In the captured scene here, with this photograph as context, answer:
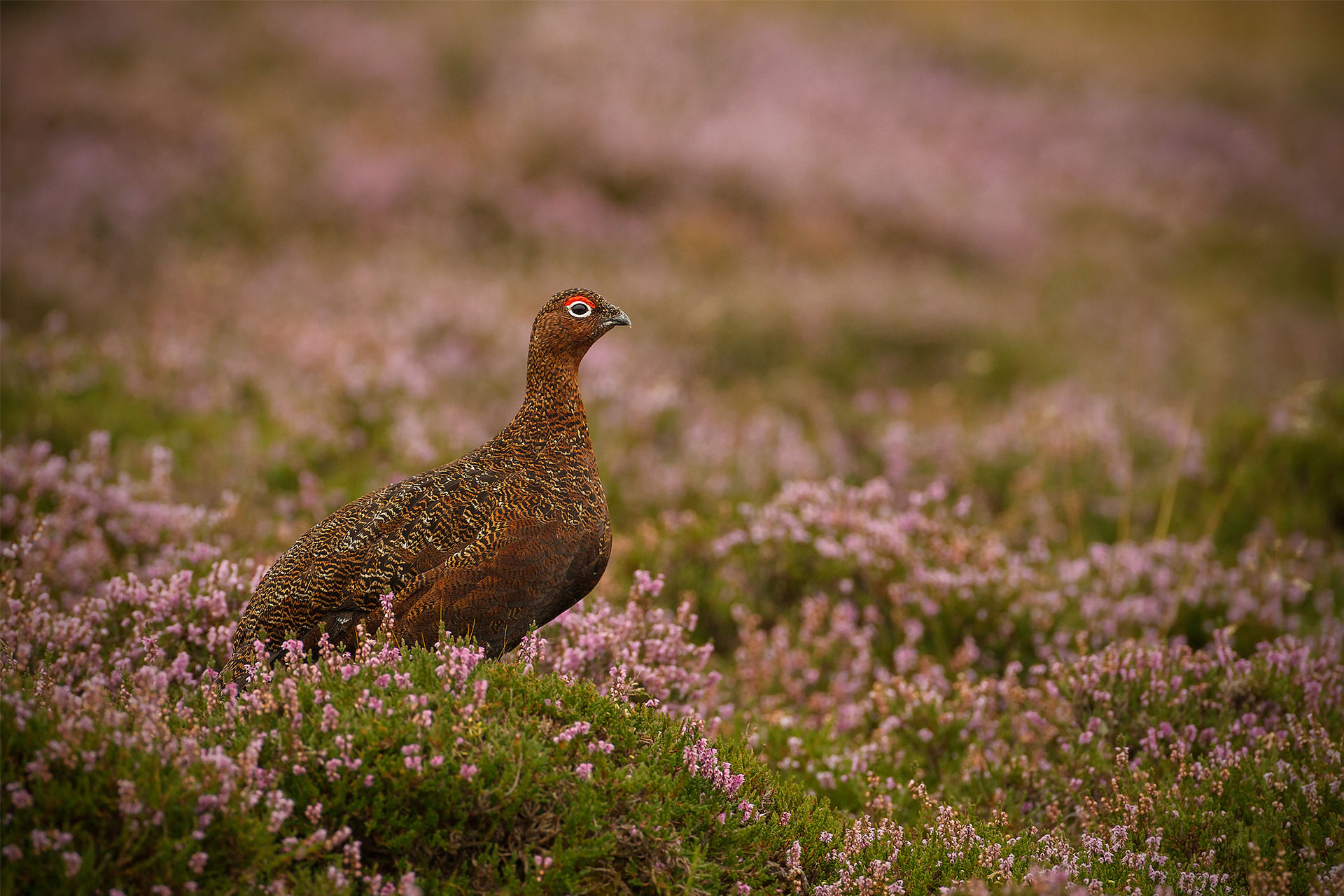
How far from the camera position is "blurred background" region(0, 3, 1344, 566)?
7230 mm

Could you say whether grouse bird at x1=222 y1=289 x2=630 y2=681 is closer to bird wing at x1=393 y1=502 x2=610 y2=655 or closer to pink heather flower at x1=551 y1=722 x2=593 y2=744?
bird wing at x1=393 y1=502 x2=610 y2=655

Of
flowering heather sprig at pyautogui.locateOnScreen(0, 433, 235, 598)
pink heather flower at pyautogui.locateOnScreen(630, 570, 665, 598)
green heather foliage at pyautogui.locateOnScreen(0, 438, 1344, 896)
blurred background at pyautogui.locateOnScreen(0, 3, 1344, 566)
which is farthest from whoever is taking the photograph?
blurred background at pyautogui.locateOnScreen(0, 3, 1344, 566)

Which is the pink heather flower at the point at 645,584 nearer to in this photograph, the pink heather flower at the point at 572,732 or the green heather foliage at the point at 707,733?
→ the green heather foliage at the point at 707,733

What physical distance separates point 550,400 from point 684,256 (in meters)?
9.19

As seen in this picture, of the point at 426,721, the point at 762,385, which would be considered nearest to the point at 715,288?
the point at 762,385

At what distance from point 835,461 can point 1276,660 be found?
359 cm

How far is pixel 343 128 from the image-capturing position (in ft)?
45.5

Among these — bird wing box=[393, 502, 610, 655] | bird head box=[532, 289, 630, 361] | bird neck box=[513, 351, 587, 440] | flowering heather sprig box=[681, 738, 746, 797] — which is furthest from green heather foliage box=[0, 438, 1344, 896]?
bird head box=[532, 289, 630, 361]

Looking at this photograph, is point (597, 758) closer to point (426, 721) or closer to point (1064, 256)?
point (426, 721)

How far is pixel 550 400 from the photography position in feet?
12.3

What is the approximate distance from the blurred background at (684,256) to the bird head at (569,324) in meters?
2.22

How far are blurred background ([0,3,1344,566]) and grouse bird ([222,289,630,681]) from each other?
1963mm

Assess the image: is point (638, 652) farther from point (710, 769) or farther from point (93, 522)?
point (93, 522)

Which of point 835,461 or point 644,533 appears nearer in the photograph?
point 644,533
